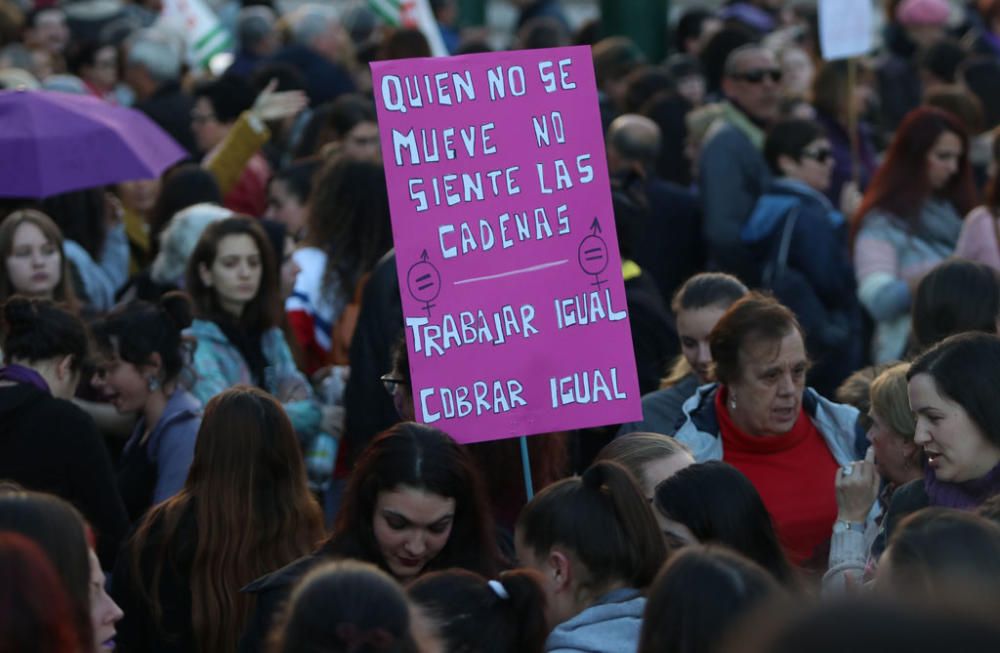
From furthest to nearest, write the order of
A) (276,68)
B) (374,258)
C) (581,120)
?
(276,68) → (374,258) → (581,120)

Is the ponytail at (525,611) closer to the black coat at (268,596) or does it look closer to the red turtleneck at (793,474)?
the black coat at (268,596)

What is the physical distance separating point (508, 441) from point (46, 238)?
2473 mm

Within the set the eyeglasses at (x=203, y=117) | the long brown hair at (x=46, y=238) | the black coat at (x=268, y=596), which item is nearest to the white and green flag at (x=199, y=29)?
the eyeglasses at (x=203, y=117)

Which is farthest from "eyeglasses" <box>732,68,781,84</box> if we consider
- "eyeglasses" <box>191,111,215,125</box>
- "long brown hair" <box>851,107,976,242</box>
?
"eyeglasses" <box>191,111,215,125</box>

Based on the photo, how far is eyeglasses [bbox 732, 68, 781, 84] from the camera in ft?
30.6

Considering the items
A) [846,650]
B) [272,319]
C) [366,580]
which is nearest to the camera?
[846,650]

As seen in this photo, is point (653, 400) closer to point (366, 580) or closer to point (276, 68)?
point (366, 580)

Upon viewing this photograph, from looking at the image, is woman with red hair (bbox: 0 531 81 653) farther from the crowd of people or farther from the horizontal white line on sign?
the horizontal white line on sign

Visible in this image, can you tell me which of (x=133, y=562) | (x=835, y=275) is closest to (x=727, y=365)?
(x=133, y=562)

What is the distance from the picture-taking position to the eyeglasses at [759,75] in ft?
30.6

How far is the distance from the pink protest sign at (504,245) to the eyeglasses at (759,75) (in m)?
4.81

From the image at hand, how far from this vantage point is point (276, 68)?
1038cm

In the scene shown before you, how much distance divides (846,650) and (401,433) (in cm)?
283

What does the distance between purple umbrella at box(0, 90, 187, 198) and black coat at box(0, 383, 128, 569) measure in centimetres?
216
